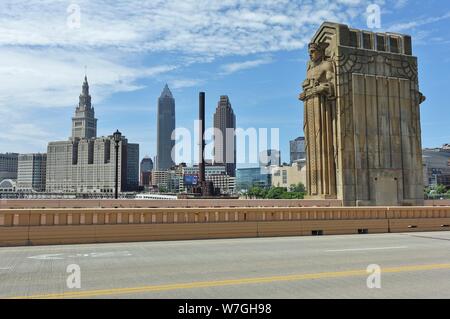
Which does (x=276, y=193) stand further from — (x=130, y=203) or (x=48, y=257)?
(x=48, y=257)

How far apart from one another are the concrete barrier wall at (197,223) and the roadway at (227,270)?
35.0 inches

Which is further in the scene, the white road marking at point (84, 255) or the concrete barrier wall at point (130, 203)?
the concrete barrier wall at point (130, 203)

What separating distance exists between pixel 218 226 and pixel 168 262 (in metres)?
6.08

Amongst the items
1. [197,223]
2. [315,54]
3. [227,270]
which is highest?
[315,54]

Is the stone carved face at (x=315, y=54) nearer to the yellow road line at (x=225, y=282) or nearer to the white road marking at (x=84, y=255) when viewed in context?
the yellow road line at (x=225, y=282)

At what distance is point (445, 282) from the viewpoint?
8.02 m

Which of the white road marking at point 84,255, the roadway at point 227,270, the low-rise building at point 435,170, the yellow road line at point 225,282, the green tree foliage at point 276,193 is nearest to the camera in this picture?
the yellow road line at point 225,282

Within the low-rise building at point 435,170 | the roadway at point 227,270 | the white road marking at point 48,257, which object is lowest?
the roadway at point 227,270

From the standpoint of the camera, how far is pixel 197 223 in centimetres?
1578

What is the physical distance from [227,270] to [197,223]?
22.4 ft

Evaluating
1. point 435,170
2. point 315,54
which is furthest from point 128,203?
point 435,170

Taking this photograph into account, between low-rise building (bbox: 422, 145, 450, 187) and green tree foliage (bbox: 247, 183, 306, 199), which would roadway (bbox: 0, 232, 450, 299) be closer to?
green tree foliage (bbox: 247, 183, 306, 199)

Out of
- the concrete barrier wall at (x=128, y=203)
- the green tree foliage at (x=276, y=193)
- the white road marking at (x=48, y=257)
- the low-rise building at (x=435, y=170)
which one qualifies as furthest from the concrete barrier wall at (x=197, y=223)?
the low-rise building at (x=435, y=170)

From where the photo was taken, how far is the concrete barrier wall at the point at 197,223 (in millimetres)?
13602
